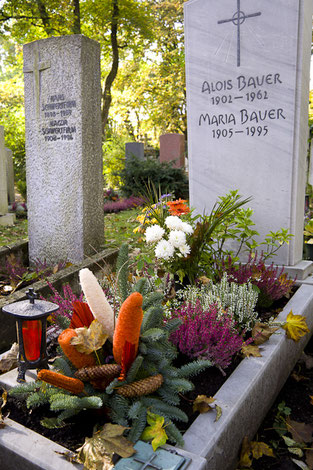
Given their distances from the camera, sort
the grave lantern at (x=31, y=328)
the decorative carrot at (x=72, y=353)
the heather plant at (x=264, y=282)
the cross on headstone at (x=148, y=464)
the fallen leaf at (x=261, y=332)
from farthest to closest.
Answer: the heather plant at (x=264, y=282) → the fallen leaf at (x=261, y=332) → the grave lantern at (x=31, y=328) → the decorative carrot at (x=72, y=353) → the cross on headstone at (x=148, y=464)

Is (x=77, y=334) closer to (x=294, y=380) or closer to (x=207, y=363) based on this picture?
(x=207, y=363)

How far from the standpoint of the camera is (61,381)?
163cm

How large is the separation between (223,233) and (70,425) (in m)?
2.02

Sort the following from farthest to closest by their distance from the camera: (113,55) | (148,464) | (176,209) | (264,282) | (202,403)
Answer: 1. (113,55)
2. (176,209)
3. (264,282)
4. (202,403)
5. (148,464)

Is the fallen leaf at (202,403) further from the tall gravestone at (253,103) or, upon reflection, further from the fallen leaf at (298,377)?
the tall gravestone at (253,103)

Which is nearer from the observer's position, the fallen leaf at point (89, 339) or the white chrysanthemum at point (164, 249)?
the fallen leaf at point (89, 339)

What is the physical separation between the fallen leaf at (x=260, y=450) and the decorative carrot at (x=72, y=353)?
843 mm

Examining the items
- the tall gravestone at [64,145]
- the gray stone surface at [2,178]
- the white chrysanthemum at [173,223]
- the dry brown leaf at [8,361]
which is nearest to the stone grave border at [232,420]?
the dry brown leaf at [8,361]

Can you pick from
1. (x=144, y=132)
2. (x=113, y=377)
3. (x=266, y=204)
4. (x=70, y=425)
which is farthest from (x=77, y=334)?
(x=144, y=132)

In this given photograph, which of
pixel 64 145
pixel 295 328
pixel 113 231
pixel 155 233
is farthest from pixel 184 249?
pixel 113 231

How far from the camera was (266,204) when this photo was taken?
3.68 m

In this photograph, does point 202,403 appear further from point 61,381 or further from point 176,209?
point 176,209

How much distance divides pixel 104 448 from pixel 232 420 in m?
0.56

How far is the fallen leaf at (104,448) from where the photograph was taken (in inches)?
55.4
